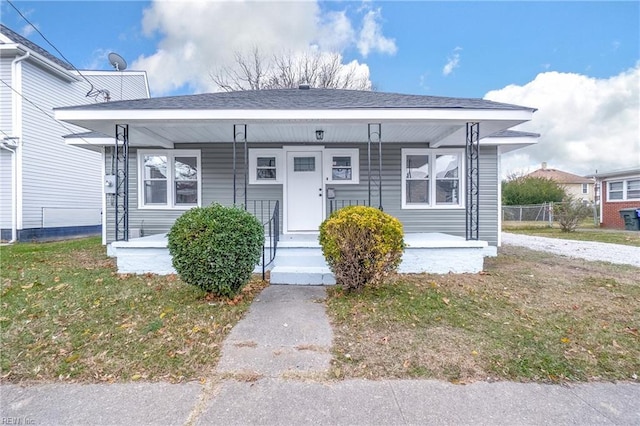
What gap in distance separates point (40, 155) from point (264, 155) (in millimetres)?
8670

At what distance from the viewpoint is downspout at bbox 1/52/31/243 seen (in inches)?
392

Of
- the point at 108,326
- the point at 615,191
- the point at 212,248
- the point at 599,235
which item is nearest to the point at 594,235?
the point at 599,235

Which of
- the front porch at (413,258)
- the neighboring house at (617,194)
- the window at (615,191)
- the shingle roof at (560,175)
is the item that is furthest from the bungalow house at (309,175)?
the shingle roof at (560,175)

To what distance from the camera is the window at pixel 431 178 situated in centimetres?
770

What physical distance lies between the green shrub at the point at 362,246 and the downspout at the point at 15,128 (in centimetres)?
1110

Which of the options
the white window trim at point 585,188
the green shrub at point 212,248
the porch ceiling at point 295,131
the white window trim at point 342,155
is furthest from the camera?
the white window trim at point 585,188

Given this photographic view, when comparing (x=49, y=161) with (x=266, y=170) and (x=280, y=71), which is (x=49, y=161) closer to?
(x=266, y=170)

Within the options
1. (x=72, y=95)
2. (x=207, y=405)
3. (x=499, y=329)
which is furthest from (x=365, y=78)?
(x=207, y=405)

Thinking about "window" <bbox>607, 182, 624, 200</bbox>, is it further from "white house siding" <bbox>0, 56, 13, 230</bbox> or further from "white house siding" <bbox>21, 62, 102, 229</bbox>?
"white house siding" <bbox>0, 56, 13, 230</bbox>

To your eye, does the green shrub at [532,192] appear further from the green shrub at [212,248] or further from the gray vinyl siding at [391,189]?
the green shrub at [212,248]

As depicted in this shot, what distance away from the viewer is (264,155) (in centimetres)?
769

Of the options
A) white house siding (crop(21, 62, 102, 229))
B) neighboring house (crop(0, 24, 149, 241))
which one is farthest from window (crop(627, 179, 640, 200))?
white house siding (crop(21, 62, 102, 229))

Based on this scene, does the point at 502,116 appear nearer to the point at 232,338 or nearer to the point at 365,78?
the point at 232,338

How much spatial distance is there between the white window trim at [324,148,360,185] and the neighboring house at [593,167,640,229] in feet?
57.7
